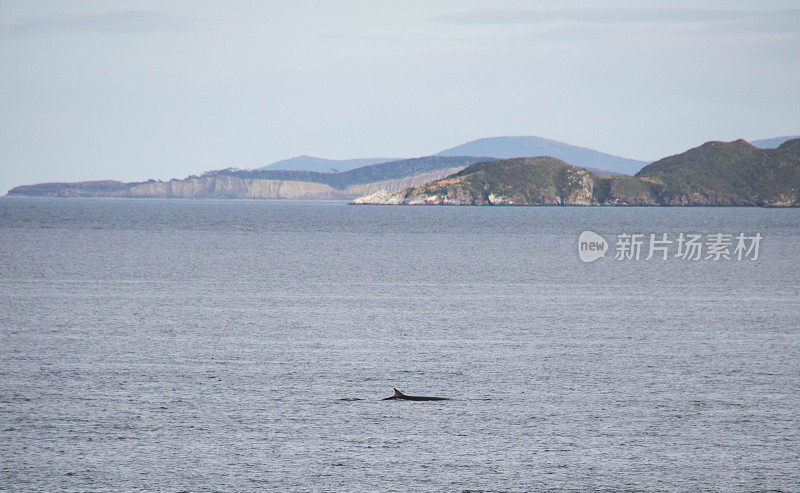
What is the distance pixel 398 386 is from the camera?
18.7 meters

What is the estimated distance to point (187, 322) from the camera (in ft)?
97.2

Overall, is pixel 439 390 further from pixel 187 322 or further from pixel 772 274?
pixel 772 274

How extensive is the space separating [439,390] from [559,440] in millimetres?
4467

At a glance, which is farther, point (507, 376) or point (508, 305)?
point (508, 305)

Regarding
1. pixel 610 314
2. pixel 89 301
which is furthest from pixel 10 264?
pixel 610 314

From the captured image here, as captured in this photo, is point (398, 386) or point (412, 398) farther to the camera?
point (398, 386)

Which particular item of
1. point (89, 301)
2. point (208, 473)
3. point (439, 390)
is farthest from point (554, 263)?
point (208, 473)

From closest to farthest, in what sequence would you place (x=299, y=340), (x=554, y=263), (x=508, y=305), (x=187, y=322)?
(x=299, y=340)
(x=187, y=322)
(x=508, y=305)
(x=554, y=263)

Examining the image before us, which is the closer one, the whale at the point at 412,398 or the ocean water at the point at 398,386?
the ocean water at the point at 398,386

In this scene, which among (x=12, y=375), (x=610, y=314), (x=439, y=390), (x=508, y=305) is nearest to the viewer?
(x=439, y=390)

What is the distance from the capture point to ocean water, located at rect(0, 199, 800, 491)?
500 inches

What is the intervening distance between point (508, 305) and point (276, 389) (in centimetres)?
1917

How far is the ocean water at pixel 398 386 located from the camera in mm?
12695

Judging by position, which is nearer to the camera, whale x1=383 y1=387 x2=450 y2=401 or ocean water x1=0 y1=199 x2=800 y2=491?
ocean water x1=0 y1=199 x2=800 y2=491
